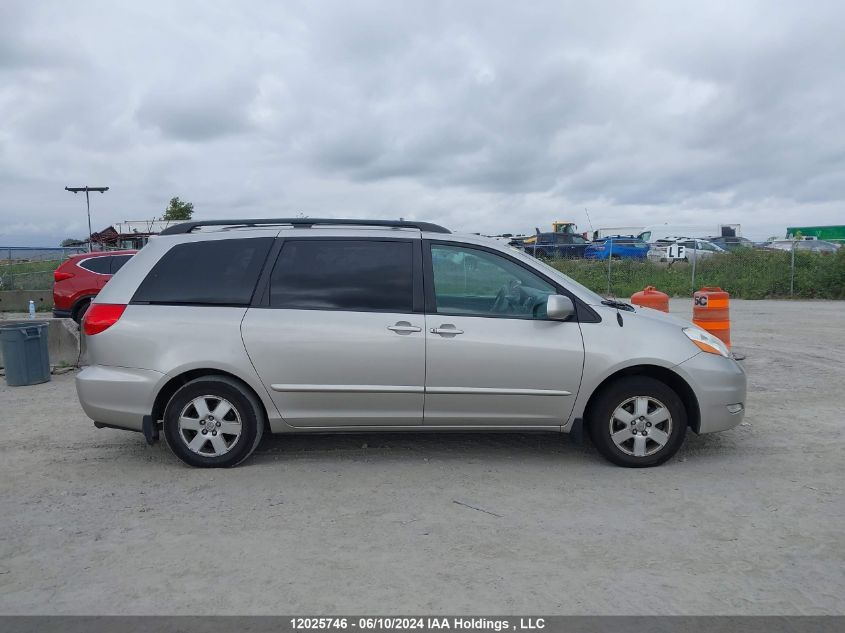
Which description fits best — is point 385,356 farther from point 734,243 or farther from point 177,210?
point 177,210

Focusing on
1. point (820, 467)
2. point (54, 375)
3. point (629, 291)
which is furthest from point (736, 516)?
point (629, 291)

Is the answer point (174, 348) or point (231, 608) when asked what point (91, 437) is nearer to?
point (174, 348)

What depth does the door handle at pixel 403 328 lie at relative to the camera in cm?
496

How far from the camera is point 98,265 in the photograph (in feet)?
40.1

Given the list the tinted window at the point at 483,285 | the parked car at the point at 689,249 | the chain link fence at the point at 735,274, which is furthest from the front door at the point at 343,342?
the parked car at the point at 689,249

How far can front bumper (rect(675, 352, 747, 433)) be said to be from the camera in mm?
5004

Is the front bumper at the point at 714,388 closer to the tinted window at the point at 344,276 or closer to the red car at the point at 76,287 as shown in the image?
the tinted window at the point at 344,276

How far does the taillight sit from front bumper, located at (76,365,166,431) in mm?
293

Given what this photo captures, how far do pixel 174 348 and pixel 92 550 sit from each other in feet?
5.35

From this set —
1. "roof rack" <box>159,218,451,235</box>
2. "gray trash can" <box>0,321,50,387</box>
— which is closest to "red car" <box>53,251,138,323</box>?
"gray trash can" <box>0,321,50,387</box>

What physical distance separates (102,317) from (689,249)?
87.9ft

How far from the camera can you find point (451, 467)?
514cm
